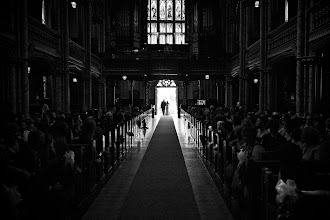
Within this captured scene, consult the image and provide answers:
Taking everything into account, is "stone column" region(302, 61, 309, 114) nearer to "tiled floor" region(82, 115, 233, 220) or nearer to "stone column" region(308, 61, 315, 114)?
"stone column" region(308, 61, 315, 114)

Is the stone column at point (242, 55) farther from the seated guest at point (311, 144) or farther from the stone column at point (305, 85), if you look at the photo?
the seated guest at point (311, 144)

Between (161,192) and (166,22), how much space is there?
39.4 metres

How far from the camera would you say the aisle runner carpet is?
6691 mm

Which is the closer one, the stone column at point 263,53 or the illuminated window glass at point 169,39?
the stone column at point 263,53

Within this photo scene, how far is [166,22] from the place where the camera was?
45594mm

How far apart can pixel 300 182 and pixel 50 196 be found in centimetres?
318

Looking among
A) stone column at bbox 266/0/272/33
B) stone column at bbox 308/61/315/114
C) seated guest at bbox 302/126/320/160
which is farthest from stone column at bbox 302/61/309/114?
seated guest at bbox 302/126/320/160

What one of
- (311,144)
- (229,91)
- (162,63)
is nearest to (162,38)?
(162,63)

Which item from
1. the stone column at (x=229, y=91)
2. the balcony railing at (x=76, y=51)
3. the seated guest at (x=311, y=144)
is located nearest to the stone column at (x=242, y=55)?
the stone column at (x=229, y=91)

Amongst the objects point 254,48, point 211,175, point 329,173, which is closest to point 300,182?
point 329,173

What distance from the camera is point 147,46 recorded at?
44.8 m

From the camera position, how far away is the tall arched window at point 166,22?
45500mm

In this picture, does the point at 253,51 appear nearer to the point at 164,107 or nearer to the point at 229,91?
the point at 229,91

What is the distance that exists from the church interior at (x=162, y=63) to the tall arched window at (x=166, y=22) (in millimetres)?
119
